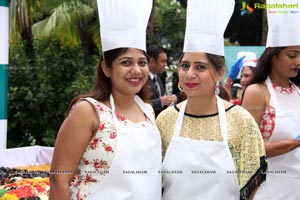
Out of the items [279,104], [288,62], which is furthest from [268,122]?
[288,62]

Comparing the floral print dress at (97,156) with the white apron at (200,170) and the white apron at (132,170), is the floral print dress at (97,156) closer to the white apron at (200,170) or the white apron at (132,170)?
the white apron at (132,170)

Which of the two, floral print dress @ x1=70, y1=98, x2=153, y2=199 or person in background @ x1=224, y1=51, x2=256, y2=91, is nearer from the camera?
floral print dress @ x1=70, y1=98, x2=153, y2=199

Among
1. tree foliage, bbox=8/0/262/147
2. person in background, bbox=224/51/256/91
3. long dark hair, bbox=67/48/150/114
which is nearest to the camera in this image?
long dark hair, bbox=67/48/150/114

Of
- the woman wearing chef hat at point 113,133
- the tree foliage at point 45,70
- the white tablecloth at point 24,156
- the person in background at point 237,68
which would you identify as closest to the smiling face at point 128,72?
the woman wearing chef hat at point 113,133

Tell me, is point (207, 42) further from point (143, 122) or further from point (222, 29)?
point (143, 122)

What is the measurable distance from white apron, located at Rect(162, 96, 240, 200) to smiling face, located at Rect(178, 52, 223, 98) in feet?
0.40

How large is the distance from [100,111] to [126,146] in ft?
0.63

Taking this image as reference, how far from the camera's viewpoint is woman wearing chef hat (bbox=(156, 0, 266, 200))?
231 cm

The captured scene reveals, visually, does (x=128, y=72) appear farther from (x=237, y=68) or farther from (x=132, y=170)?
(x=237, y=68)

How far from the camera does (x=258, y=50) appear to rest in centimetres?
720

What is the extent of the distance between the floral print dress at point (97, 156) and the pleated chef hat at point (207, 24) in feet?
1.75

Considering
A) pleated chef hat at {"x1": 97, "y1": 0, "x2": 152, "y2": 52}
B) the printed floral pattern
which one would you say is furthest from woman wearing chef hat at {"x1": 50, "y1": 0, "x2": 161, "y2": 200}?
the printed floral pattern

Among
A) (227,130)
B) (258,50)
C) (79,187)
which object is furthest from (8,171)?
(258,50)

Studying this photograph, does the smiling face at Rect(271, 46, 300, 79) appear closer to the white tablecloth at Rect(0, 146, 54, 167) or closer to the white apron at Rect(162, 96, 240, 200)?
the white apron at Rect(162, 96, 240, 200)
